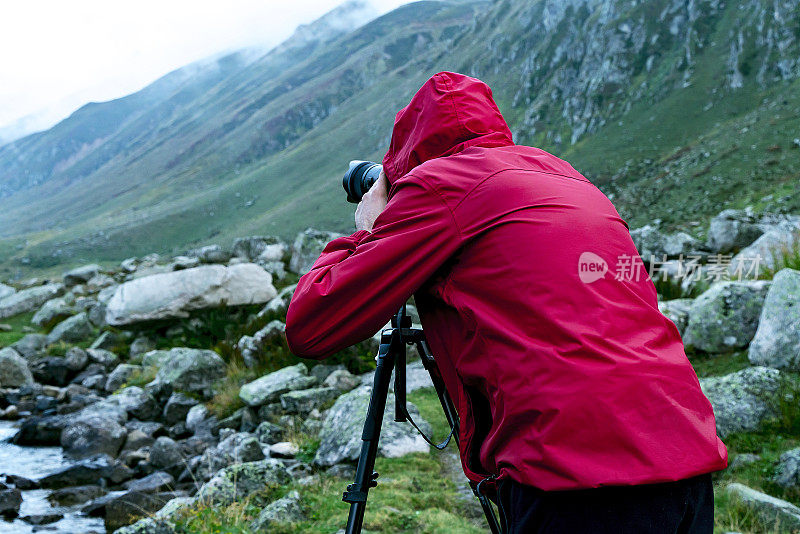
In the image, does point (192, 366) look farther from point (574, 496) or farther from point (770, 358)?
point (574, 496)

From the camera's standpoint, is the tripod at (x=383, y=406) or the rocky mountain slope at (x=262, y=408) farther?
Result: the rocky mountain slope at (x=262, y=408)

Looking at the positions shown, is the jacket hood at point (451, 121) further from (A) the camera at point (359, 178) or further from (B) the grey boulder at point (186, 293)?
(B) the grey boulder at point (186, 293)

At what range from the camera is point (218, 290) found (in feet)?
36.7

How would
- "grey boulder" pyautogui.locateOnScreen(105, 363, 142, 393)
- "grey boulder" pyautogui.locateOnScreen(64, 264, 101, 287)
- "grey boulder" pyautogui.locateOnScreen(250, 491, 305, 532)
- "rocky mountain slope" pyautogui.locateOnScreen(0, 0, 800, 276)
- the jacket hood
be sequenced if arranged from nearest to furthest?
the jacket hood < "grey boulder" pyautogui.locateOnScreen(250, 491, 305, 532) < "grey boulder" pyautogui.locateOnScreen(105, 363, 142, 393) < "grey boulder" pyautogui.locateOnScreen(64, 264, 101, 287) < "rocky mountain slope" pyautogui.locateOnScreen(0, 0, 800, 276)

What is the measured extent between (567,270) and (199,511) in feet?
10.7

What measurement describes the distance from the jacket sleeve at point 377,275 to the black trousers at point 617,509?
0.66 m

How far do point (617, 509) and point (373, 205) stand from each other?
50.9 inches

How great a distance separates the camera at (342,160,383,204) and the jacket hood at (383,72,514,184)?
0.50 metres

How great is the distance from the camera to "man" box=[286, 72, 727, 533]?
1.52m

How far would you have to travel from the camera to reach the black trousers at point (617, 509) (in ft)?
5.09

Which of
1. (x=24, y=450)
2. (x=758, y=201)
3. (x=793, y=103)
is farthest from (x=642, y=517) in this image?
(x=793, y=103)


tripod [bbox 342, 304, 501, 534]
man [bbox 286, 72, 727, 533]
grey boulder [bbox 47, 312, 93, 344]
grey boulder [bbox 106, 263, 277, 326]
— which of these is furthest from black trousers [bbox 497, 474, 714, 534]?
grey boulder [bbox 47, 312, 93, 344]

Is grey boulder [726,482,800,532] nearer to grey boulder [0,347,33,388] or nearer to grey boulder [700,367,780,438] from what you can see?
grey boulder [700,367,780,438]

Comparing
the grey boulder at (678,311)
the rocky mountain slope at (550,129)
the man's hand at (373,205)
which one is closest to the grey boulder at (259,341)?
the grey boulder at (678,311)
